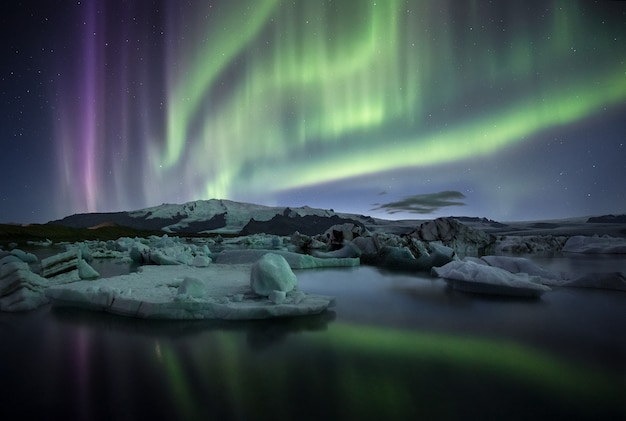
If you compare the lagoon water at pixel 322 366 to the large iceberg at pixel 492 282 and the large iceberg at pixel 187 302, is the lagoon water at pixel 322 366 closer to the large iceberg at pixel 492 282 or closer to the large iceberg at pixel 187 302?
the large iceberg at pixel 187 302

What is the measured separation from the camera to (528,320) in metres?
3.85

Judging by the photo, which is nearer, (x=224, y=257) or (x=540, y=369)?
(x=540, y=369)

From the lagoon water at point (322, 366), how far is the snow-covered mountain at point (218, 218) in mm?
59805

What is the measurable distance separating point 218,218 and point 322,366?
80685 millimetres

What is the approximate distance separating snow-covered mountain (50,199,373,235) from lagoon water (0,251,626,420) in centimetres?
5981

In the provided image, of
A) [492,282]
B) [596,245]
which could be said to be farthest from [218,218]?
[492,282]

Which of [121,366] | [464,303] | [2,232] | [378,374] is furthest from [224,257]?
[2,232]

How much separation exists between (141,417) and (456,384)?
6.07 ft

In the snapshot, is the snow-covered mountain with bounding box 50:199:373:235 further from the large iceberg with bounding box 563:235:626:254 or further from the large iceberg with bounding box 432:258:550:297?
the large iceberg with bounding box 432:258:550:297

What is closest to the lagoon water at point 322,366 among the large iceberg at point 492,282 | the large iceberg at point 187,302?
the large iceberg at point 187,302

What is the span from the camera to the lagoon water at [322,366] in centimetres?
181

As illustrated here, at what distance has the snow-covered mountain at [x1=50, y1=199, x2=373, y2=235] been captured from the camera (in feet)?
227

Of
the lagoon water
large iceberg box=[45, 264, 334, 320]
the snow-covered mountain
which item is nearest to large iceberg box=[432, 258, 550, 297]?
the lagoon water

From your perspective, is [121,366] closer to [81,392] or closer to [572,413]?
[81,392]
